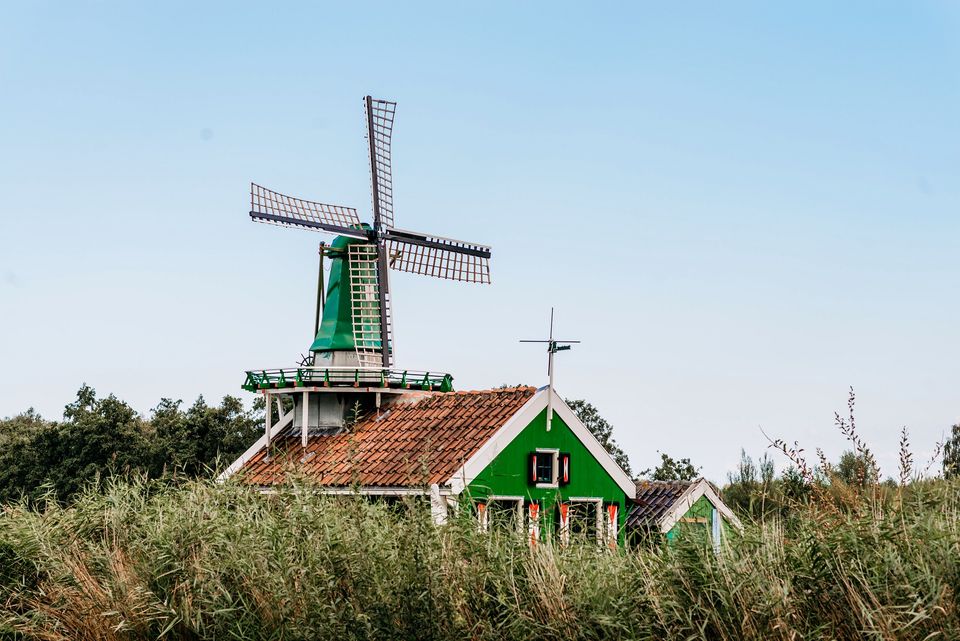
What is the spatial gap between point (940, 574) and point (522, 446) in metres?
11.6

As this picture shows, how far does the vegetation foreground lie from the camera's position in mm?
8141

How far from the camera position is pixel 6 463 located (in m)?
37.2

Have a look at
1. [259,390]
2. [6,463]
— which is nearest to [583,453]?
[259,390]

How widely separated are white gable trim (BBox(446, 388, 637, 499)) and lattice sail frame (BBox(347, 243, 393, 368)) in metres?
5.46

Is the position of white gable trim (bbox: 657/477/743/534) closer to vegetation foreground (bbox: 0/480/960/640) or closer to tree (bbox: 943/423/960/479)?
vegetation foreground (bbox: 0/480/960/640)

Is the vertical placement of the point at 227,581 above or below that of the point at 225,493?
below

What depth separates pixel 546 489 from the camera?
758 inches

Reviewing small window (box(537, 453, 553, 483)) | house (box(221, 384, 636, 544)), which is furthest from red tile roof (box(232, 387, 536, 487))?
small window (box(537, 453, 553, 483))

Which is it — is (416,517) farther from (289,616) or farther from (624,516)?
(624,516)

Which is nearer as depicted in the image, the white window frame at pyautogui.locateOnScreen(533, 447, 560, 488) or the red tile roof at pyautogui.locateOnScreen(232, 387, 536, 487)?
the red tile roof at pyautogui.locateOnScreen(232, 387, 536, 487)

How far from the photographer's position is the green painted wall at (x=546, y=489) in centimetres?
1886

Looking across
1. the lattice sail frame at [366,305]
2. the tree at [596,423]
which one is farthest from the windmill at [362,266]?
the tree at [596,423]

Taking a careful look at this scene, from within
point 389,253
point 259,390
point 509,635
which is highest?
point 389,253

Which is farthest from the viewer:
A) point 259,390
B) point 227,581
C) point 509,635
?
point 259,390
